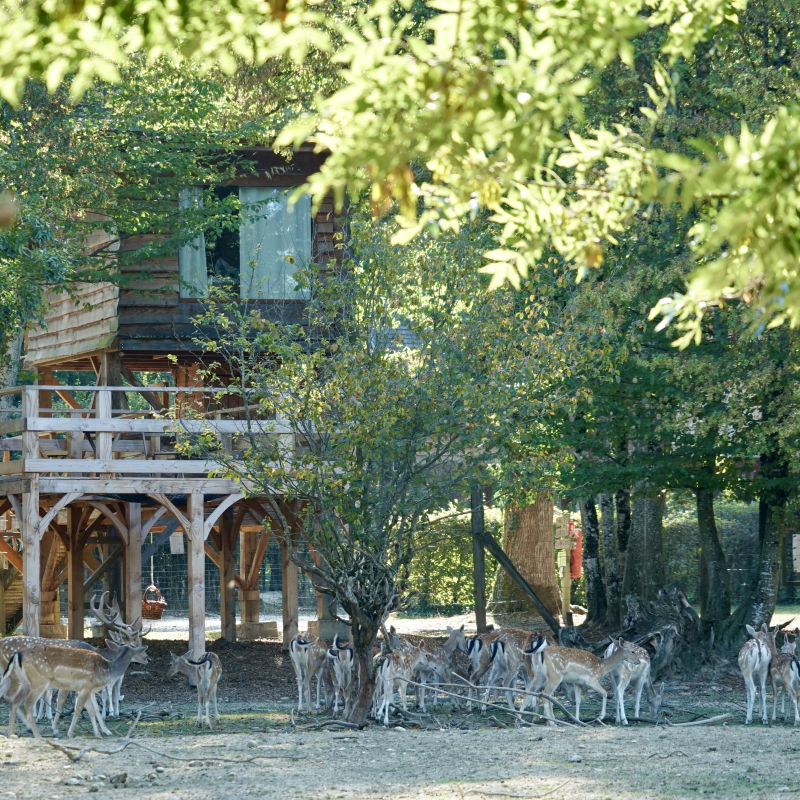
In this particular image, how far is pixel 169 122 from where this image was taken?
1973cm

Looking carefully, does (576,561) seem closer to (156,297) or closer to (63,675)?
(156,297)

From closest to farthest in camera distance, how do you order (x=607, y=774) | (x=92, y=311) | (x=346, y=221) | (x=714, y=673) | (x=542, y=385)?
1. (x=607, y=774)
2. (x=542, y=385)
3. (x=346, y=221)
4. (x=714, y=673)
5. (x=92, y=311)

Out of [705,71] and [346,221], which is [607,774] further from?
[705,71]

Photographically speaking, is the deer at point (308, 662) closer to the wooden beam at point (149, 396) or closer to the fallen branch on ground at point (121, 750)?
the fallen branch on ground at point (121, 750)

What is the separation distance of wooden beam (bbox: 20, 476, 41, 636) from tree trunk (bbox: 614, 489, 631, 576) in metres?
11.6

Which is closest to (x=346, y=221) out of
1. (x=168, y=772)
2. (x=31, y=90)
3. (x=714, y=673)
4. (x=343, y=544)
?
(x=343, y=544)

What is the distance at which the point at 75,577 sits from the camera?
20.8 metres

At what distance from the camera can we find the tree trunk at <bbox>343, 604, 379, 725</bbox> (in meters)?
12.8

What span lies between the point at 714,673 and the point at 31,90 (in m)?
13.4

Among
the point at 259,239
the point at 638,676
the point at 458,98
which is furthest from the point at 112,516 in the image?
the point at 458,98

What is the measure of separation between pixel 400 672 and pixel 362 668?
0.96 m

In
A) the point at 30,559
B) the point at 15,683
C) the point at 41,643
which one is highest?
the point at 30,559

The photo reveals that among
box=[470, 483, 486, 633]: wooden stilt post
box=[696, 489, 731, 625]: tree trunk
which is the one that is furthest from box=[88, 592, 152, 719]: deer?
box=[696, 489, 731, 625]: tree trunk

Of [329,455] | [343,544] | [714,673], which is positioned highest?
[329,455]
